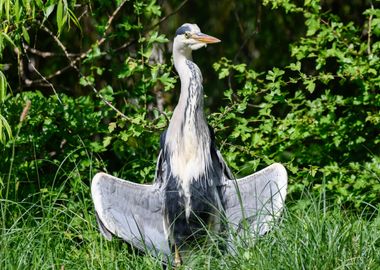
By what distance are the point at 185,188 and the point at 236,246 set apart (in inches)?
37.3

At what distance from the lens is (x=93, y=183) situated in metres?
5.45

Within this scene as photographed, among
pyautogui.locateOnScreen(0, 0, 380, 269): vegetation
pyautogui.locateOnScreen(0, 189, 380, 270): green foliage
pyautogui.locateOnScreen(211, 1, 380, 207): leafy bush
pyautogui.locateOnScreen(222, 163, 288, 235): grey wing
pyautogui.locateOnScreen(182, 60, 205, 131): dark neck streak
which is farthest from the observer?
pyautogui.locateOnScreen(211, 1, 380, 207): leafy bush

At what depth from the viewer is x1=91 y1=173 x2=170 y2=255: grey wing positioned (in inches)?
213

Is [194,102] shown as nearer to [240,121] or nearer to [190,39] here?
[190,39]

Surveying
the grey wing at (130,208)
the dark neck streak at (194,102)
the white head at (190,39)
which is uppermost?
the white head at (190,39)

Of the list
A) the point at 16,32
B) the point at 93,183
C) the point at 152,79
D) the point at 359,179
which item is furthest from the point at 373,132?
the point at 16,32

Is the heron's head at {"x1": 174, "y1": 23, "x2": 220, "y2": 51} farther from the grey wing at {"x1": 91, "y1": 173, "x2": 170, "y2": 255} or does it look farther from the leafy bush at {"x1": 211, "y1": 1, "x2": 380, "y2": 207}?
the grey wing at {"x1": 91, "y1": 173, "x2": 170, "y2": 255}

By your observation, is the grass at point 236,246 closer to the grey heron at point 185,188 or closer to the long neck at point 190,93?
the grey heron at point 185,188

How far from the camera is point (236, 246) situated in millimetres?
4590

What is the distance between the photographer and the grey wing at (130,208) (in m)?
5.42

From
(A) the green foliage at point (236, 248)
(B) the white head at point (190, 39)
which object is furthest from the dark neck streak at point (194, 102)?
(A) the green foliage at point (236, 248)

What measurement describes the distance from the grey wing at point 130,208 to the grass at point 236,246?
10 centimetres

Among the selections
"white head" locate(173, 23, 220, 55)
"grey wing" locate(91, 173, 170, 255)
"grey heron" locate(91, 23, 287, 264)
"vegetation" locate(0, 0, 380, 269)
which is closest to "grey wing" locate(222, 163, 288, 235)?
"grey heron" locate(91, 23, 287, 264)

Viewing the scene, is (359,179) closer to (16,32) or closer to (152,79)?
(152,79)
